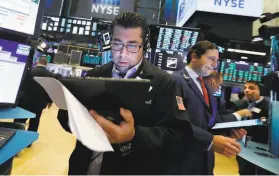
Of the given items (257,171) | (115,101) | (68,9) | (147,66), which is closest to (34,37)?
(147,66)

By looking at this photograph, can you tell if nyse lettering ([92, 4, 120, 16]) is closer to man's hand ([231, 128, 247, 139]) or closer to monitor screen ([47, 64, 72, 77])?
monitor screen ([47, 64, 72, 77])

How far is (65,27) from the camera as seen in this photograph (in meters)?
9.36

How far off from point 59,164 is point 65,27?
7.37 metres

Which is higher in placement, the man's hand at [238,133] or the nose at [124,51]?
the nose at [124,51]

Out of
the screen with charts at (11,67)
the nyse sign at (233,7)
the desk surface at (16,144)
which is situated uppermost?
the nyse sign at (233,7)

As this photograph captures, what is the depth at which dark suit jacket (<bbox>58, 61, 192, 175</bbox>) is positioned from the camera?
0.98 metres

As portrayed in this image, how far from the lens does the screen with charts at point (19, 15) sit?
3.69 ft

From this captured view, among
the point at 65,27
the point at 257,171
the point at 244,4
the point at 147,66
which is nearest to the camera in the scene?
the point at 147,66

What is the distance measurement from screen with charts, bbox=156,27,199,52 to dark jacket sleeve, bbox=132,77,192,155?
10.4 feet

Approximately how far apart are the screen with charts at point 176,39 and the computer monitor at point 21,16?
3.17m

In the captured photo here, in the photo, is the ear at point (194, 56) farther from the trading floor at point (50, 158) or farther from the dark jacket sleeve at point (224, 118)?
the trading floor at point (50, 158)

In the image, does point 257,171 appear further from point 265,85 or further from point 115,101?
point 115,101

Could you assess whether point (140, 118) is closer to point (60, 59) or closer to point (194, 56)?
point (194, 56)

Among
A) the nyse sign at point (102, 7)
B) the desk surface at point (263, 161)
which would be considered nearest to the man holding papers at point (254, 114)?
the desk surface at point (263, 161)
